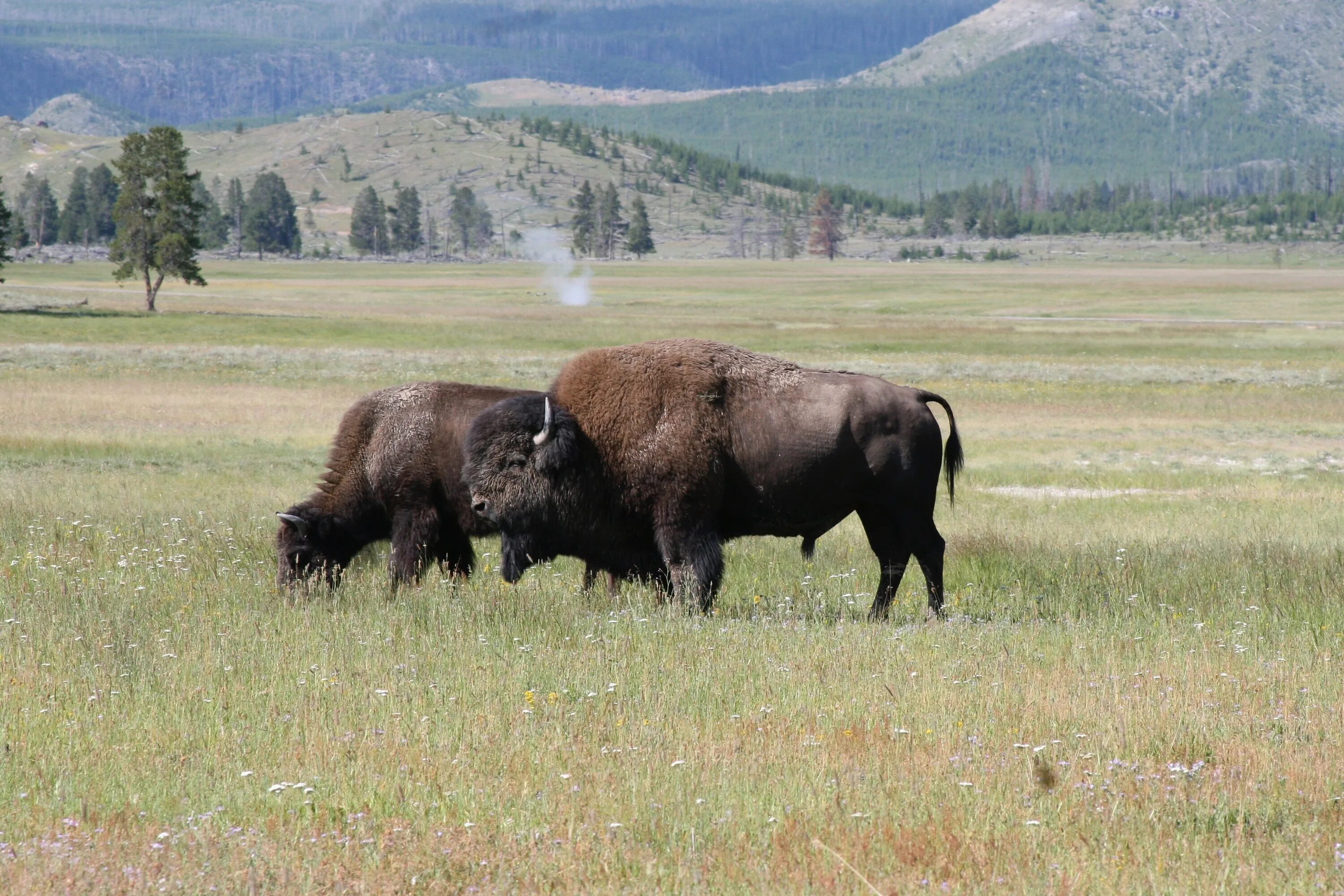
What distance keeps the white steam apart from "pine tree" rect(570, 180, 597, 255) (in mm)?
2100

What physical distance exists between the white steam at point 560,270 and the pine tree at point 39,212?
57781 mm

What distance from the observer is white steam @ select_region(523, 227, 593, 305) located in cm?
9781

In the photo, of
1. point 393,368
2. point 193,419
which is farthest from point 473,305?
point 193,419

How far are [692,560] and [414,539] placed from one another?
2423mm

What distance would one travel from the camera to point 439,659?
7594mm

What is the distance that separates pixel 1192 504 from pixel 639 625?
12.9m

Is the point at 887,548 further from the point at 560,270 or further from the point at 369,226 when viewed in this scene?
the point at 369,226

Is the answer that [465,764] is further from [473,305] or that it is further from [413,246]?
[413,246]

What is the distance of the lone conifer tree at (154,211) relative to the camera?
7394 cm

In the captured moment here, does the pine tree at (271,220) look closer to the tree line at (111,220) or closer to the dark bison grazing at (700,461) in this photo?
the tree line at (111,220)

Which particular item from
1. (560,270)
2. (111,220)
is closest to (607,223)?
(560,270)

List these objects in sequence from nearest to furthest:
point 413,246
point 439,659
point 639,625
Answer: point 439,659 → point 639,625 → point 413,246

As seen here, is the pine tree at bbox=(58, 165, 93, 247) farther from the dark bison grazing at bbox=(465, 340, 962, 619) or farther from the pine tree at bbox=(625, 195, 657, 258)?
the dark bison grazing at bbox=(465, 340, 962, 619)

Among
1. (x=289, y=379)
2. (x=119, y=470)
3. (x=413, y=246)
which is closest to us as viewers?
(x=119, y=470)
